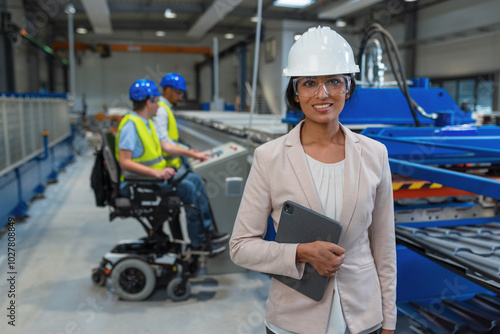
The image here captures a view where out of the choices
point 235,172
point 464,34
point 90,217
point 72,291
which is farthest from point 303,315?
point 464,34

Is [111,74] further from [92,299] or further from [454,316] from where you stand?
[454,316]

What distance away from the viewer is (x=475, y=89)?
418 inches

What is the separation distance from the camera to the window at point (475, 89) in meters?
10.2

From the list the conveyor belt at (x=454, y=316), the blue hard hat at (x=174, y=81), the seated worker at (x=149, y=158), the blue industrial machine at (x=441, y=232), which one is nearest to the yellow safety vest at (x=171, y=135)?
the blue hard hat at (x=174, y=81)

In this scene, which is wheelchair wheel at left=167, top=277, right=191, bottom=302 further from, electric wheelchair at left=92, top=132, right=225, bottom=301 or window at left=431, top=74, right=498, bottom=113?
window at left=431, top=74, right=498, bottom=113

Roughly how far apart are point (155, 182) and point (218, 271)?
93 cm

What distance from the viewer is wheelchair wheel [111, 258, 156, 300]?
286cm

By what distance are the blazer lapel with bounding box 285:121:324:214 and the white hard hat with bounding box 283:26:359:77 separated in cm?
18

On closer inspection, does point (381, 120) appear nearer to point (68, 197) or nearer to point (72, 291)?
point (72, 291)

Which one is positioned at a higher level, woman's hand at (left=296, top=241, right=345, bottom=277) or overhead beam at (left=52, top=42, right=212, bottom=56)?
overhead beam at (left=52, top=42, right=212, bottom=56)

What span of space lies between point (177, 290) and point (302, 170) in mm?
2083

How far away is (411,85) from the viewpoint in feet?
11.0

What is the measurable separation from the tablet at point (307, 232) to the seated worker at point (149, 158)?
186cm

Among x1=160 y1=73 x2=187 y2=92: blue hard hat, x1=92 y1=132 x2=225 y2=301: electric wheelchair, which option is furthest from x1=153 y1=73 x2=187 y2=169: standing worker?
x1=92 y1=132 x2=225 y2=301: electric wheelchair
